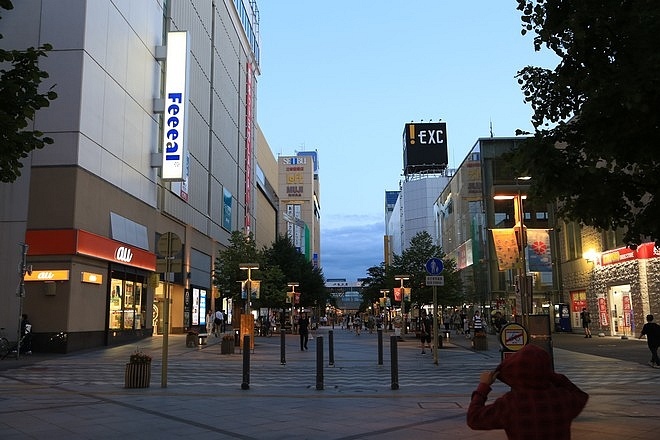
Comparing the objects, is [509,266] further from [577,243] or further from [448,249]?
[448,249]

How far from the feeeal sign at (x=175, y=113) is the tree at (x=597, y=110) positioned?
96.9 feet

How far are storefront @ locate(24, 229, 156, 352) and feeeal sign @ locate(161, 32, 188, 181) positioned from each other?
7.37 m

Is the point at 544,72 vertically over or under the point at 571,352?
over

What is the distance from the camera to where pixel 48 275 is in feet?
80.0

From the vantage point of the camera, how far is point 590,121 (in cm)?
708

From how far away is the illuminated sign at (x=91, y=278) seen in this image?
25.6 m

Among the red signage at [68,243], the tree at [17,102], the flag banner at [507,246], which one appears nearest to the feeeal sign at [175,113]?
the red signage at [68,243]

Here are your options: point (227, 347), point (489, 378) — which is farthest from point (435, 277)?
point (489, 378)

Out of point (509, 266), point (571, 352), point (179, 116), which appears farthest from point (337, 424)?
point (179, 116)

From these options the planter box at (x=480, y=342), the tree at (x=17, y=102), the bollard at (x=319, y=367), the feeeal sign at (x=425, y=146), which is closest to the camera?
the tree at (x=17, y=102)

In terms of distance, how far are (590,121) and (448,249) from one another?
7321 centimetres

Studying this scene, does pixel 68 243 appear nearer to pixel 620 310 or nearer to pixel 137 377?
pixel 137 377

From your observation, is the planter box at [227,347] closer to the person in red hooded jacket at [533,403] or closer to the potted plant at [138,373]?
the potted plant at [138,373]

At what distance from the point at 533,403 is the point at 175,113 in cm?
3463
